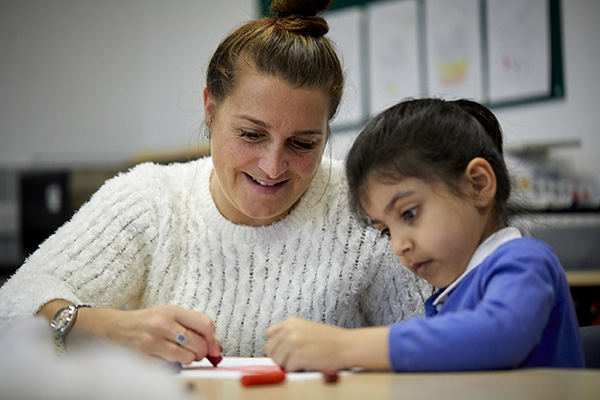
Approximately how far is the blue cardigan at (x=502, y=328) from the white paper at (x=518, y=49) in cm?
218

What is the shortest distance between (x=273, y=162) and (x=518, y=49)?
205 cm

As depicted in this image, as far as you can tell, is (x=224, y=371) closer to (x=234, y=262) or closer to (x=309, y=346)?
(x=309, y=346)

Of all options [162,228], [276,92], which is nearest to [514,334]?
[276,92]

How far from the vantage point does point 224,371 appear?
854 millimetres

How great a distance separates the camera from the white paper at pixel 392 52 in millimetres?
3254

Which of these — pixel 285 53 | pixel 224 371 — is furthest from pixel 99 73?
pixel 224 371

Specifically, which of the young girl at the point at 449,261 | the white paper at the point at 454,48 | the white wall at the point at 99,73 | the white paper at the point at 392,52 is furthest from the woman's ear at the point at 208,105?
the white wall at the point at 99,73

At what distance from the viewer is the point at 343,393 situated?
62 centimetres

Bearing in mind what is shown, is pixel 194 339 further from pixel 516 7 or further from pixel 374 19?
pixel 374 19

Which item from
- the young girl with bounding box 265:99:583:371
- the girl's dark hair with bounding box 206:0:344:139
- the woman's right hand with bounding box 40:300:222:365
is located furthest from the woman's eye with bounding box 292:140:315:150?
the woman's right hand with bounding box 40:300:222:365

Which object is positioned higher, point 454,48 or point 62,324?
point 454,48

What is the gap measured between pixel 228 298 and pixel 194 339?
43cm

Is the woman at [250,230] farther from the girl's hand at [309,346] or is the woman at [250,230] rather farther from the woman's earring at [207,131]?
the girl's hand at [309,346]

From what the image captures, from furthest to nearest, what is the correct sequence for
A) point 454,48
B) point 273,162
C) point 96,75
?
point 96,75 → point 454,48 → point 273,162
